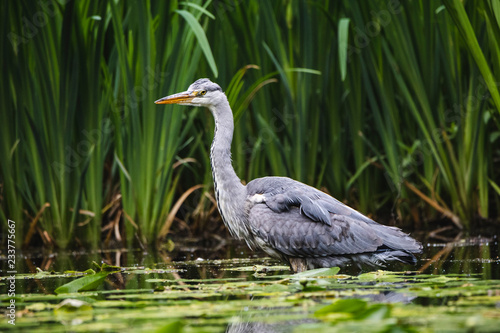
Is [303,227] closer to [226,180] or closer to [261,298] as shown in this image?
[226,180]

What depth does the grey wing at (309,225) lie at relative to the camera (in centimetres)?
488

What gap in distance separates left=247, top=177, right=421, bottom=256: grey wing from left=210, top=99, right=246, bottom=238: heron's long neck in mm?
160

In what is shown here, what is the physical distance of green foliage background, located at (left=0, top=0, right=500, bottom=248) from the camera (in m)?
6.26

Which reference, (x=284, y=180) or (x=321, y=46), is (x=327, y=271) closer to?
(x=284, y=180)

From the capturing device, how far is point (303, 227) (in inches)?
198

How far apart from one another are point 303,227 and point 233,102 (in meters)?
1.47

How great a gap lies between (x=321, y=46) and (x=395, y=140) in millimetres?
1196

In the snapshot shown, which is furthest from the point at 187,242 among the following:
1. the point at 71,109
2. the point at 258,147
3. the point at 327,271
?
the point at 327,271

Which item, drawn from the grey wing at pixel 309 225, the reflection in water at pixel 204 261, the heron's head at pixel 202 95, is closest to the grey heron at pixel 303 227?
the grey wing at pixel 309 225

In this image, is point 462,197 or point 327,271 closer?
point 327,271

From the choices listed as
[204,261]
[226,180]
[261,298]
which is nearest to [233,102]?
[226,180]

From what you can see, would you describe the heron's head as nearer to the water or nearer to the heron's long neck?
the heron's long neck

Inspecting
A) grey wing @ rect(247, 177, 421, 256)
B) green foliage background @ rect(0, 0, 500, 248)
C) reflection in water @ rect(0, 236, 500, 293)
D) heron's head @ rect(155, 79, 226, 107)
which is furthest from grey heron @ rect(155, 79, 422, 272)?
green foliage background @ rect(0, 0, 500, 248)

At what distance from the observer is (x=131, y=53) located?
6457 mm
